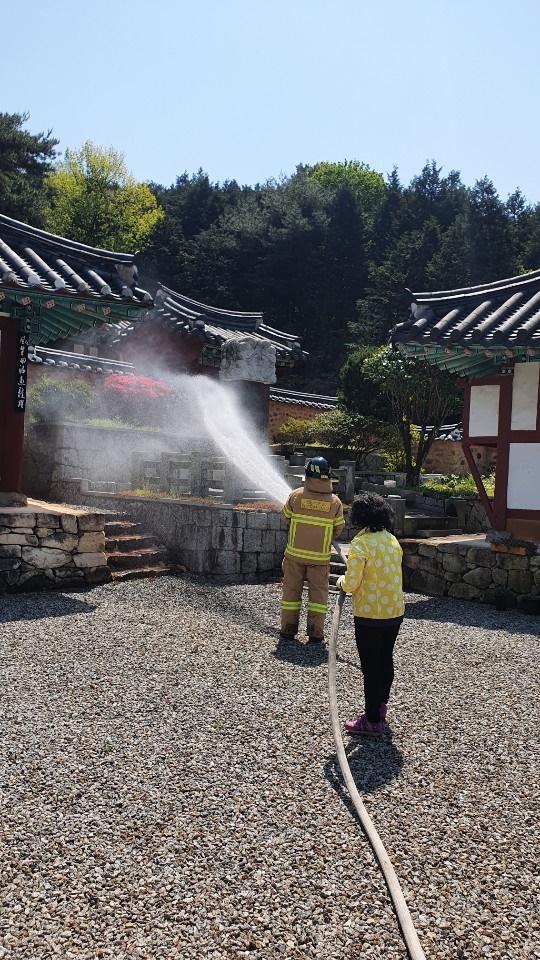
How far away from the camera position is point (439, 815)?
396cm

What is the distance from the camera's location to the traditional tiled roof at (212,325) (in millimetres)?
19531

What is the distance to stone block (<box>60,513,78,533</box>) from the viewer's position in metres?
9.14

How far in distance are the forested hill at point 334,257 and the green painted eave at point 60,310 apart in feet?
86.0

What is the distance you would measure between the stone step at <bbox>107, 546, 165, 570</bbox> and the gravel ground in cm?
288

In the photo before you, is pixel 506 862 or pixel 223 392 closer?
pixel 506 862

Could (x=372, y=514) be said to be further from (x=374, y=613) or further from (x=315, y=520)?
(x=315, y=520)

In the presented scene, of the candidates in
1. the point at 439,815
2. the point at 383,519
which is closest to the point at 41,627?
the point at 383,519

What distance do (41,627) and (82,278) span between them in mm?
4333

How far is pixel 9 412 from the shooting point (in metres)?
9.82

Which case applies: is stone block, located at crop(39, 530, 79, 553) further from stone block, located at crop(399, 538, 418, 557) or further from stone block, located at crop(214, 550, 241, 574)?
stone block, located at crop(399, 538, 418, 557)

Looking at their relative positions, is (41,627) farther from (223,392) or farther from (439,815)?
(223,392)

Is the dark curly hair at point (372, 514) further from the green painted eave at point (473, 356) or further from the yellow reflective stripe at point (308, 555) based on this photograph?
the green painted eave at point (473, 356)

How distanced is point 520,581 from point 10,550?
645 cm

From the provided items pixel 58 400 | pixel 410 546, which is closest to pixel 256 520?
pixel 410 546
